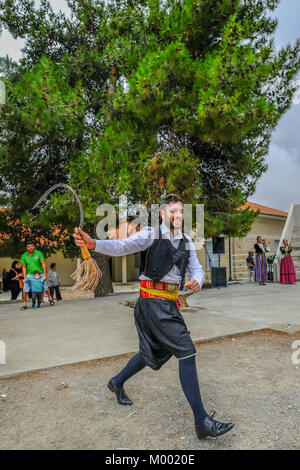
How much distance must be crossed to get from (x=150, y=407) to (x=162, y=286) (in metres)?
1.13

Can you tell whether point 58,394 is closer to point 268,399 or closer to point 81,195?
point 268,399

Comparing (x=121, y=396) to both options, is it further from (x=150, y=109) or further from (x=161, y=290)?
(x=150, y=109)

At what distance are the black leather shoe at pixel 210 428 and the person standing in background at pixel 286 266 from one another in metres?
12.9

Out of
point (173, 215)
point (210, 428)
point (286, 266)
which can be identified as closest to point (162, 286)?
point (173, 215)

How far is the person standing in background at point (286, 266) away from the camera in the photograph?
14941 mm

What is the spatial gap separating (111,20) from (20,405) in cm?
990

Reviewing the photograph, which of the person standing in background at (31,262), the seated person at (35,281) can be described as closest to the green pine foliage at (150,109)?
the person standing in background at (31,262)

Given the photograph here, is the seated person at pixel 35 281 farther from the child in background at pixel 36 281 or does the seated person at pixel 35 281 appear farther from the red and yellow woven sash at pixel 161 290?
the red and yellow woven sash at pixel 161 290

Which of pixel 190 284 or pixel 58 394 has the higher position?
pixel 190 284

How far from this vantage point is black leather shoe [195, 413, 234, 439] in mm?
2779

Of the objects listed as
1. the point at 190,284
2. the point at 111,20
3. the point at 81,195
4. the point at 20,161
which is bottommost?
the point at 190,284

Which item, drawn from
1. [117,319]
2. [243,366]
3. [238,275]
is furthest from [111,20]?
[238,275]

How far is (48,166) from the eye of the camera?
471 inches

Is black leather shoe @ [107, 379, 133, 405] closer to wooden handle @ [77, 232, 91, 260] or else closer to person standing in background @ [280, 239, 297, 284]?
wooden handle @ [77, 232, 91, 260]
